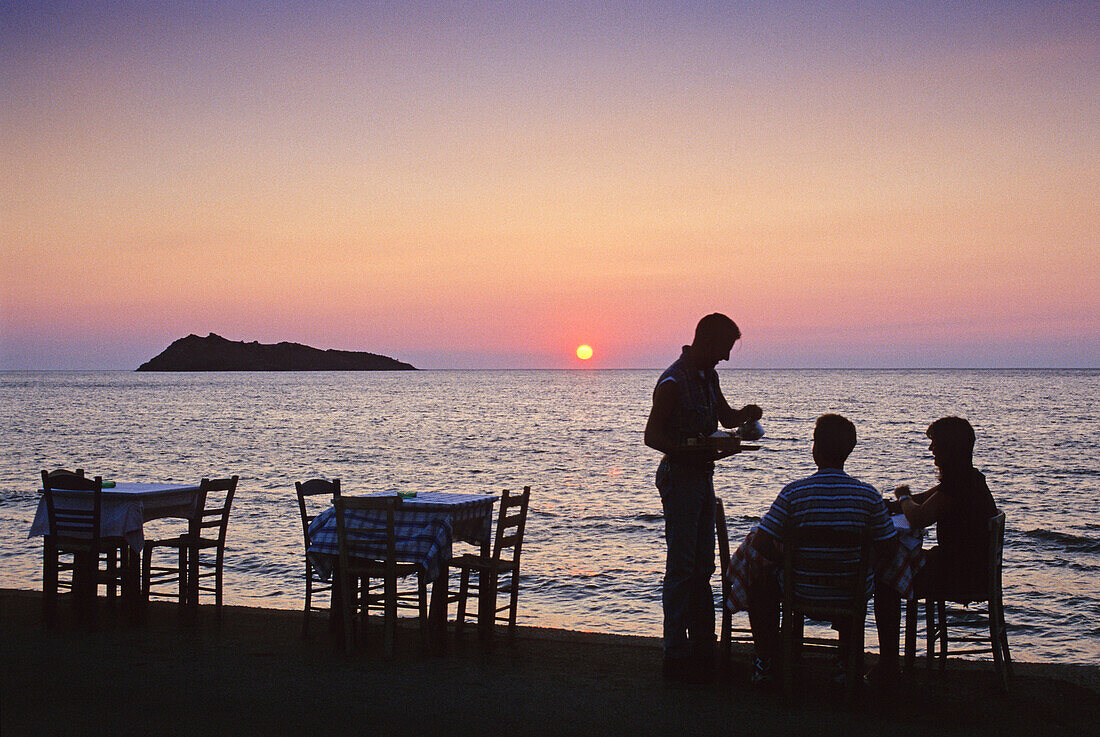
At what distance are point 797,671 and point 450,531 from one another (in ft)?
7.75

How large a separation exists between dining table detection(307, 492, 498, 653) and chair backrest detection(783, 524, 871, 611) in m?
2.29

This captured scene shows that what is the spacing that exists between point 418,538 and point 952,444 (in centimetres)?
333

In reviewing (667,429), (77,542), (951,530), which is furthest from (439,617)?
(951,530)

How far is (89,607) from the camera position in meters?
7.08

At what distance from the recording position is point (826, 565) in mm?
4863

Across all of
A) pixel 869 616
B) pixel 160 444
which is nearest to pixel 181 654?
pixel 869 616

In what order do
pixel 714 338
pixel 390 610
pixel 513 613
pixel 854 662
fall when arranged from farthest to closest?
1. pixel 513 613
2. pixel 390 610
3. pixel 714 338
4. pixel 854 662

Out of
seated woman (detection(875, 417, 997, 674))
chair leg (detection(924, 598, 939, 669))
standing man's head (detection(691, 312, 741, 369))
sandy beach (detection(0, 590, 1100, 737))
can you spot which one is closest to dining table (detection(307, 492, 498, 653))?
sandy beach (detection(0, 590, 1100, 737))

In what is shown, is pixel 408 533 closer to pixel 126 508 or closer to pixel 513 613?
pixel 513 613

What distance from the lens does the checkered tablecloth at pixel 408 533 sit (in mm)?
6238

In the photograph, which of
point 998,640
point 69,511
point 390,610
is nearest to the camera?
point 998,640

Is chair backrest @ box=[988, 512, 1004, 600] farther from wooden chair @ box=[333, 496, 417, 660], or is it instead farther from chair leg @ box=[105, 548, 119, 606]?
chair leg @ box=[105, 548, 119, 606]

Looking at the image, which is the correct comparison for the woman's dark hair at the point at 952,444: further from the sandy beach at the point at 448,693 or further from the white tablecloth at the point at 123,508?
the white tablecloth at the point at 123,508

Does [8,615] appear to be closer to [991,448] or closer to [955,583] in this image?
[955,583]
